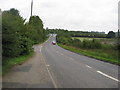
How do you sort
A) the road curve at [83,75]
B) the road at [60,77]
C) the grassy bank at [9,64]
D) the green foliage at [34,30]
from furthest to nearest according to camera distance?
the green foliage at [34,30] < the grassy bank at [9,64] < the road curve at [83,75] < the road at [60,77]

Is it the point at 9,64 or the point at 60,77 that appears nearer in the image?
the point at 60,77

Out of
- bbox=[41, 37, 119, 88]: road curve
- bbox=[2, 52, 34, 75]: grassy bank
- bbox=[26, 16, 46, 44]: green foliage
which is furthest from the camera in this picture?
bbox=[26, 16, 46, 44]: green foliage

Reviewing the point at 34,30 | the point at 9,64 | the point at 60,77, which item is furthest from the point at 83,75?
the point at 34,30

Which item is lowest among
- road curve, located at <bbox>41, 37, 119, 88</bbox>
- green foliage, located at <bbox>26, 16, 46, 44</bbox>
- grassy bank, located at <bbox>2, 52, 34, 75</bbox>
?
road curve, located at <bbox>41, 37, 119, 88</bbox>

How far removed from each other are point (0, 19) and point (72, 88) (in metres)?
6.08

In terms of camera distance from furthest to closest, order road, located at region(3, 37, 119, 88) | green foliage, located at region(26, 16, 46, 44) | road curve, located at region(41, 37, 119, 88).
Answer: green foliage, located at region(26, 16, 46, 44) < road curve, located at region(41, 37, 119, 88) < road, located at region(3, 37, 119, 88)

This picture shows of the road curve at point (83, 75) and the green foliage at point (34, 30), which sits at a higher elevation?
the green foliage at point (34, 30)

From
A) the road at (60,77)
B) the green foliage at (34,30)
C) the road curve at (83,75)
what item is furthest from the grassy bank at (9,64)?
the green foliage at (34,30)

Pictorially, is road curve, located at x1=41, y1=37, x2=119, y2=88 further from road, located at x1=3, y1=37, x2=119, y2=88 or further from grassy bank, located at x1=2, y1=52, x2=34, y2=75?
grassy bank, located at x1=2, y1=52, x2=34, y2=75

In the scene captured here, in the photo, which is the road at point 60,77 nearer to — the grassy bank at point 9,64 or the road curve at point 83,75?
the road curve at point 83,75

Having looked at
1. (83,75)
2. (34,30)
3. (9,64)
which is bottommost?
(83,75)

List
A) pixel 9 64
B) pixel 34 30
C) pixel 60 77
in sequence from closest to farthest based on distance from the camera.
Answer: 1. pixel 60 77
2. pixel 9 64
3. pixel 34 30

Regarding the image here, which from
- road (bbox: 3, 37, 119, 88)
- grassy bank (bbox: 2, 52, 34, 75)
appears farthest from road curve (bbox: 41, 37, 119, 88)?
grassy bank (bbox: 2, 52, 34, 75)

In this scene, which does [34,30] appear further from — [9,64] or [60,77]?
[60,77]
